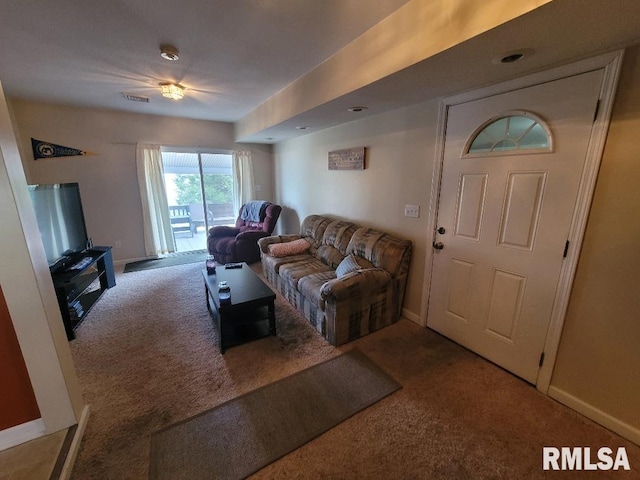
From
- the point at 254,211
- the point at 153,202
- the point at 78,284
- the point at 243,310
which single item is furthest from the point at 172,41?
the point at 153,202

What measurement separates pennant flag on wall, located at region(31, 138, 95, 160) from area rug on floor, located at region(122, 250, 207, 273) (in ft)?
6.17

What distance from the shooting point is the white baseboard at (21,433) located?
143 centimetres

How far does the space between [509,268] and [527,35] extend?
4.73 ft

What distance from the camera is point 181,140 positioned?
4656mm

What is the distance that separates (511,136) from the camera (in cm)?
→ 183

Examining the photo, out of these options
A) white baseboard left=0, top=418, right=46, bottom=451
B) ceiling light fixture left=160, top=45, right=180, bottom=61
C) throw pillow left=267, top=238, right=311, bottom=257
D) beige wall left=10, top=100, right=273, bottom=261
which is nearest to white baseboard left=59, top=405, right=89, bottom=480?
white baseboard left=0, top=418, right=46, bottom=451

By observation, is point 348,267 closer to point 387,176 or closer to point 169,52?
point 387,176

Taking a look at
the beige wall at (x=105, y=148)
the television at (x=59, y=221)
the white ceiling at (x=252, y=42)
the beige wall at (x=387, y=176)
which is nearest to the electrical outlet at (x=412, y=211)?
the beige wall at (x=387, y=176)

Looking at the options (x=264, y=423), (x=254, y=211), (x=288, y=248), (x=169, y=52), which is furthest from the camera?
(x=254, y=211)

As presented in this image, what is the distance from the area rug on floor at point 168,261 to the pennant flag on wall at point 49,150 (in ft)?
6.17

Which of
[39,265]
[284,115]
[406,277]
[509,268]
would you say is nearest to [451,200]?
[509,268]

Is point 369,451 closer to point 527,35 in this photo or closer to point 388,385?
point 388,385

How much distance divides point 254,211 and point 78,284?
263 cm

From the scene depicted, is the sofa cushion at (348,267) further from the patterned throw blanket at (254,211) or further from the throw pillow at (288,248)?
the patterned throw blanket at (254,211)
